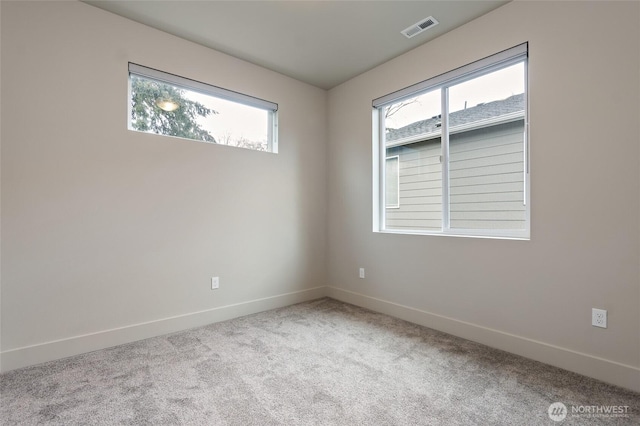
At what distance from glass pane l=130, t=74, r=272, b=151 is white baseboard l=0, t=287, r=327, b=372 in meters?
1.70

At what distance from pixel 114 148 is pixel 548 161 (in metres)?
3.34

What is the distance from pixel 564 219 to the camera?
2.12 metres

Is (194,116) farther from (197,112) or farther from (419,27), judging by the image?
(419,27)

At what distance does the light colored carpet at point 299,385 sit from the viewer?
5.29 feet

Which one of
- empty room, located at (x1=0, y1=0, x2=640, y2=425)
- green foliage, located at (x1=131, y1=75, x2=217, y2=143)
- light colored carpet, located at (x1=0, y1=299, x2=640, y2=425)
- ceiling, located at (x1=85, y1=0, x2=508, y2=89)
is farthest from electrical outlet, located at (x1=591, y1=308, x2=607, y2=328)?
green foliage, located at (x1=131, y1=75, x2=217, y2=143)

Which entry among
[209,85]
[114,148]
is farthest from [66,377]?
[209,85]

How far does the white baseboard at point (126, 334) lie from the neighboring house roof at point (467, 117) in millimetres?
2254

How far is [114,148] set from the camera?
8.26ft

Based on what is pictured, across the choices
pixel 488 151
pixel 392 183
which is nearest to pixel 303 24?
pixel 392 183

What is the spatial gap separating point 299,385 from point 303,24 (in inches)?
110

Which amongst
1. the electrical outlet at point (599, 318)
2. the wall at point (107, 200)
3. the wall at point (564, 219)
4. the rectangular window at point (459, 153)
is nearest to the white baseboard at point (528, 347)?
the wall at point (564, 219)

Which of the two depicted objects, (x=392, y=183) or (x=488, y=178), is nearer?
(x=488, y=178)

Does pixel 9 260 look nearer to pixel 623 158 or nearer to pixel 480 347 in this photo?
pixel 480 347

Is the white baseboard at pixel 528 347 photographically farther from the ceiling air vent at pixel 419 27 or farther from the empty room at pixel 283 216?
the ceiling air vent at pixel 419 27
